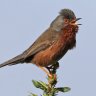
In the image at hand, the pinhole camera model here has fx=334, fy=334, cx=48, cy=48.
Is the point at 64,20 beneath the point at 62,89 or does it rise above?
above

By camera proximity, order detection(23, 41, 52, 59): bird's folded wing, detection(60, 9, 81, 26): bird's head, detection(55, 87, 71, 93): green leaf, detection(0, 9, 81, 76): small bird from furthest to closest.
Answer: detection(23, 41, 52, 59): bird's folded wing, detection(0, 9, 81, 76): small bird, detection(60, 9, 81, 26): bird's head, detection(55, 87, 71, 93): green leaf

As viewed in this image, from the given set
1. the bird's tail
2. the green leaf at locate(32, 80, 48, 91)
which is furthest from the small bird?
the green leaf at locate(32, 80, 48, 91)

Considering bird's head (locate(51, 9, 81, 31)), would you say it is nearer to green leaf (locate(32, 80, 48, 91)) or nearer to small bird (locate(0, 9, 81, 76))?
small bird (locate(0, 9, 81, 76))

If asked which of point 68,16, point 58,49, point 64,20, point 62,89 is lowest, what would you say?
point 62,89

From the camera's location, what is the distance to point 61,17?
8.17m

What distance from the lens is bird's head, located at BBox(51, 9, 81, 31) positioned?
7.69 m

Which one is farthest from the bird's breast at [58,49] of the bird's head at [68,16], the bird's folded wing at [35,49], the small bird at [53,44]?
the bird's head at [68,16]

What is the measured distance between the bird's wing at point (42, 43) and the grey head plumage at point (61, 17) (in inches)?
6.2

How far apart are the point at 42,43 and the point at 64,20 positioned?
832 mm

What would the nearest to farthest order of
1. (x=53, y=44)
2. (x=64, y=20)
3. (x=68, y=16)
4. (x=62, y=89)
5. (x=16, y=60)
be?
(x=62, y=89) < (x=68, y=16) < (x=16, y=60) < (x=64, y=20) < (x=53, y=44)

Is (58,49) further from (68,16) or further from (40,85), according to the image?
(40,85)

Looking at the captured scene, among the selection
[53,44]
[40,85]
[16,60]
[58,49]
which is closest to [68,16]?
[58,49]

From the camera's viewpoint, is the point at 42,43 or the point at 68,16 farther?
the point at 42,43

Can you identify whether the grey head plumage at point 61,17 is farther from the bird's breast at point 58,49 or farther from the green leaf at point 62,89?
the green leaf at point 62,89
